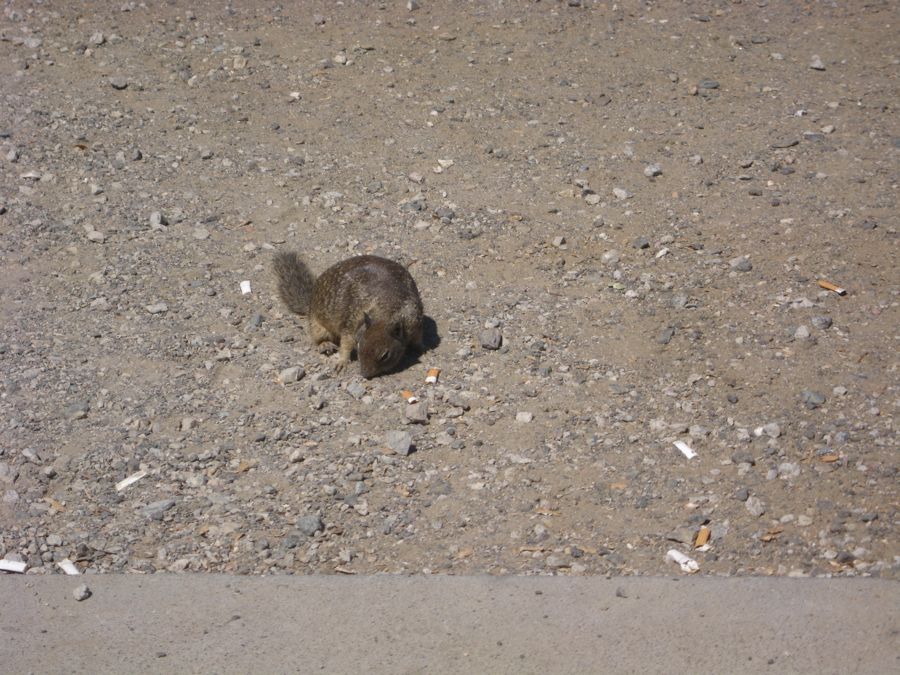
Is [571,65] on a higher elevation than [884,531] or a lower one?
higher

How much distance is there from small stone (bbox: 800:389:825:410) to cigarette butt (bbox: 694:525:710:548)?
1197 mm

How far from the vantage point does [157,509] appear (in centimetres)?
512

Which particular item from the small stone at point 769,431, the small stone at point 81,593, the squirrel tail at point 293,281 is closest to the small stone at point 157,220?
the squirrel tail at point 293,281

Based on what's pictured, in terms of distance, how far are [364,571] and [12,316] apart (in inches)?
130

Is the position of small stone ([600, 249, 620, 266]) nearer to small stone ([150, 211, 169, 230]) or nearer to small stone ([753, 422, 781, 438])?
small stone ([753, 422, 781, 438])

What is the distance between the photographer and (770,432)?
5488 mm

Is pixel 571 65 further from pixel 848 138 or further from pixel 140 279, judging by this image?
pixel 140 279

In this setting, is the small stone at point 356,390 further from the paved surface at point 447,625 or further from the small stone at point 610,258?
the small stone at point 610,258

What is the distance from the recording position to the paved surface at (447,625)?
4211 mm

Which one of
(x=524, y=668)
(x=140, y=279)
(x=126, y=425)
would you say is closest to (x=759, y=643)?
(x=524, y=668)

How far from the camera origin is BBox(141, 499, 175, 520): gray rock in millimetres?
5090

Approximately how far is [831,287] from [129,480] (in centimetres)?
458

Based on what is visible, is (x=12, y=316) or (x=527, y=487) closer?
(x=527, y=487)

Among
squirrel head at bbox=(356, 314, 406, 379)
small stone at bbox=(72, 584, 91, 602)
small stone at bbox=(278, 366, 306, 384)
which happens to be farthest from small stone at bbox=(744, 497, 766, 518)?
small stone at bbox=(72, 584, 91, 602)
